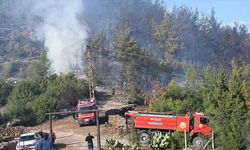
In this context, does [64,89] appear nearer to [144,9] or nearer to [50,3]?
[50,3]

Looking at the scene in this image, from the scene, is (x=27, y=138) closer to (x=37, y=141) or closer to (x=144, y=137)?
(x=37, y=141)

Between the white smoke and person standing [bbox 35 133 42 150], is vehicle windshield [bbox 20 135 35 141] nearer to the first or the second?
person standing [bbox 35 133 42 150]

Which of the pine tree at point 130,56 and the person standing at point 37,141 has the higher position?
the pine tree at point 130,56

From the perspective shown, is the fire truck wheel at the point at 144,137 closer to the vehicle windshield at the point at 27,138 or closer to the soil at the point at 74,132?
the soil at the point at 74,132

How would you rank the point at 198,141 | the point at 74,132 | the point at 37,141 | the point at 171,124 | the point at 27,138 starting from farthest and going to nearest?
the point at 74,132
the point at 171,124
the point at 198,141
the point at 27,138
the point at 37,141

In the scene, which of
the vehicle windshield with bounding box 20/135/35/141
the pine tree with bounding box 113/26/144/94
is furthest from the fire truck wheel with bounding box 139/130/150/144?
the pine tree with bounding box 113/26/144/94

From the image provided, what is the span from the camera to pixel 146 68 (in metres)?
76.0

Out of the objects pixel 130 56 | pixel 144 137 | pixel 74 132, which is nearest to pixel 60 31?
pixel 130 56

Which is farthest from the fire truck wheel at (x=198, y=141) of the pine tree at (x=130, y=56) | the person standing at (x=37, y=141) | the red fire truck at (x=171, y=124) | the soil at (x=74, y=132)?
the pine tree at (x=130, y=56)

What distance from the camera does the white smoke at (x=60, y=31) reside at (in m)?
79.4

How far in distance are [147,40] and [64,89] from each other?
7644 centimetres

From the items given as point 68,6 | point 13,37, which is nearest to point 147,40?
point 68,6

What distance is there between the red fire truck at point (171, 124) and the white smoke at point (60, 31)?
49370 mm

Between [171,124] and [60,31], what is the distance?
210ft
